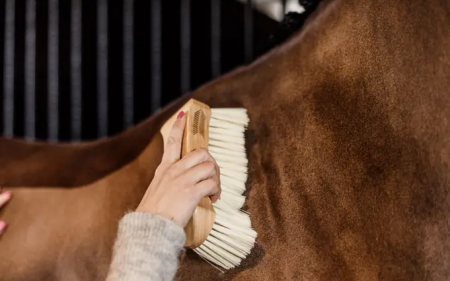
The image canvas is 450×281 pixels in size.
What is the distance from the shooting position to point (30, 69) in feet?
4.06

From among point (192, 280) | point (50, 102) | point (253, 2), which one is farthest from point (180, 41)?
point (192, 280)

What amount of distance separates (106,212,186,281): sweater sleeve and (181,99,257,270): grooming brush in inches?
2.0

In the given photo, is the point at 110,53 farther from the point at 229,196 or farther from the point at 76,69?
the point at 229,196

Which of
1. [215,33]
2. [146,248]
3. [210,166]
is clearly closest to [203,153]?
[210,166]

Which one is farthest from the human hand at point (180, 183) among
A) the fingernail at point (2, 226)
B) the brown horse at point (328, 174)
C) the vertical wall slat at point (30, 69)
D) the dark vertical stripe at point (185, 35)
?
the vertical wall slat at point (30, 69)

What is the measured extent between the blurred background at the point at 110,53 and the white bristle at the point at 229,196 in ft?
1.72

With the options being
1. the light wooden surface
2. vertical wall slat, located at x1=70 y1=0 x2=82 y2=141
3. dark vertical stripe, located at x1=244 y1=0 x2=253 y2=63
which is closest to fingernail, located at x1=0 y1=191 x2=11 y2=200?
the light wooden surface

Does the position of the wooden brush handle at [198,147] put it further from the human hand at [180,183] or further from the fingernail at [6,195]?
the fingernail at [6,195]

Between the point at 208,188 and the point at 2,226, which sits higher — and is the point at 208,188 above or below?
above

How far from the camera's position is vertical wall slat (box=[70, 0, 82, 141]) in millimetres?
1223

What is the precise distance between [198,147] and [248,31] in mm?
633

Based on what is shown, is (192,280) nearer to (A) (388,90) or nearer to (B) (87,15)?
(A) (388,90)

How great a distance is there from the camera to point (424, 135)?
628 millimetres

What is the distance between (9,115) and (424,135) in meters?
0.93
